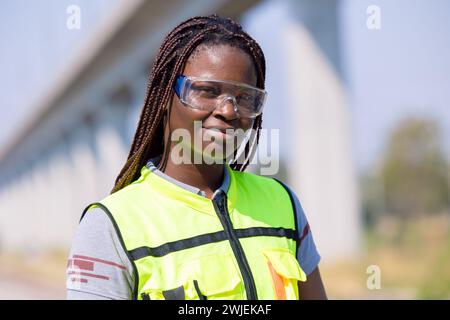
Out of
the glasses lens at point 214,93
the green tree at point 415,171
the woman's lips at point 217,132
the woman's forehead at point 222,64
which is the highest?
the green tree at point 415,171

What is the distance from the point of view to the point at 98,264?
6.12 ft

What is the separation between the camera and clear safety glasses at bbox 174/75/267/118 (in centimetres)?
203

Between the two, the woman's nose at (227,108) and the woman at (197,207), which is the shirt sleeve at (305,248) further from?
the woman's nose at (227,108)

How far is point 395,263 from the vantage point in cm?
1914

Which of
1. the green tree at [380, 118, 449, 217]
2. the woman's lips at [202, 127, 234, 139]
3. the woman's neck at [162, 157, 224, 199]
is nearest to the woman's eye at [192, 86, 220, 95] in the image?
the woman's lips at [202, 127, 234, 139]

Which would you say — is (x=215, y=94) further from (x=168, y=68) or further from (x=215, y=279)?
(x=215, y=279)

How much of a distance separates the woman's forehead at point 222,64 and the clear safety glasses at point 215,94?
0.07 feet

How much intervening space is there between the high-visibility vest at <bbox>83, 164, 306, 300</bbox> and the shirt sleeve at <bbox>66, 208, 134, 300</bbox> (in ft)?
0.08

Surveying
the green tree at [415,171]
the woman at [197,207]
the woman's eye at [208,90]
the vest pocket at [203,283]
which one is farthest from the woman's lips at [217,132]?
the green tree at [415,171]

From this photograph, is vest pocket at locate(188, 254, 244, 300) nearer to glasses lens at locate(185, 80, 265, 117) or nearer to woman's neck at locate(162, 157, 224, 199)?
woman's neck at locate(162, 157, 224, 199)

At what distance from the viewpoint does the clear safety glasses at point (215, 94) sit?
203 centimetres

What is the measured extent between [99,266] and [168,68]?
0.69 metres

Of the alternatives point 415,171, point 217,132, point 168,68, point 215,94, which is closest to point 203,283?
point 217,132
